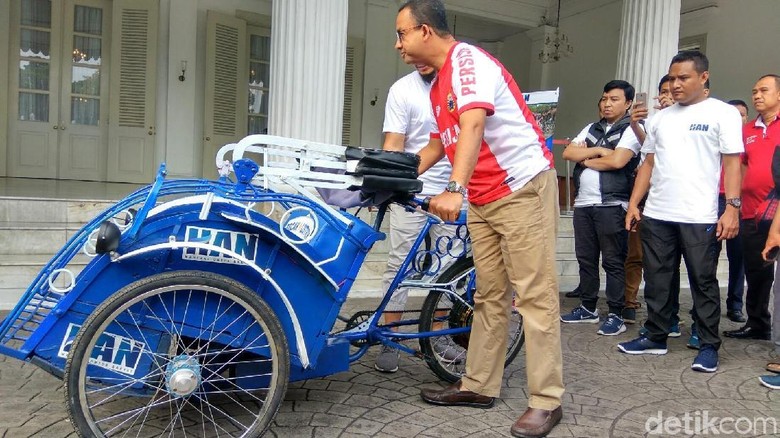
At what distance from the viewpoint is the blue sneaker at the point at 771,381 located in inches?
128

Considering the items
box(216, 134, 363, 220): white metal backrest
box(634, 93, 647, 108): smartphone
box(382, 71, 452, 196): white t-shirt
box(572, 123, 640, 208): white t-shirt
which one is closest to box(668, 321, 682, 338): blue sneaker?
box(572, 123, 640, 208): white t-shirt

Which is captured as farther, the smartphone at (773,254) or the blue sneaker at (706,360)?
the blue sneaker at (706,360)

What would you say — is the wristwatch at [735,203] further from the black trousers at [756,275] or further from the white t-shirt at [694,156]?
the black trousers at [756,275]

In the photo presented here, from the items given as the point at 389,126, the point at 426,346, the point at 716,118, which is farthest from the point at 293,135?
the point at 716,118

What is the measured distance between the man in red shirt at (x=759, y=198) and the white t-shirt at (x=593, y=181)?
35.4 inches

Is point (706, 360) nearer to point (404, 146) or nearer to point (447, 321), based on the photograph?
point (447, 321)

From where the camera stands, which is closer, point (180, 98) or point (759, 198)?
point (759, 198)

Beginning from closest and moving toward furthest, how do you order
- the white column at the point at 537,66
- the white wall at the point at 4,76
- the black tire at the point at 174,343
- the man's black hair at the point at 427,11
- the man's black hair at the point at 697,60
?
the black tire at the point at 174,343, the man's black hair at the point at 427,11, the man's black hair at the point at 697,60, the white wall at the point at 4,76, the white column at the point at 537,66

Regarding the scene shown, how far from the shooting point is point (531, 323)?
8.34 ft

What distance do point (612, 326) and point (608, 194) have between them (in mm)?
992

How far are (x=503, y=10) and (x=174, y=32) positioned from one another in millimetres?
5894

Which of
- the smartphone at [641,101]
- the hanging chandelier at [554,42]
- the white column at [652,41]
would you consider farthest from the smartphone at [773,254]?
the hanging chandelier at [554,42]

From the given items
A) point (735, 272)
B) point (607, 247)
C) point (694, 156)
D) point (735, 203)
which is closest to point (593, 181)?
point (607, 247)

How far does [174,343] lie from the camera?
2.23 m
